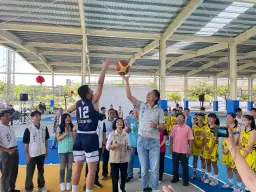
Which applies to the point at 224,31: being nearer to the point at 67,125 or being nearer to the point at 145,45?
the point at 145,45

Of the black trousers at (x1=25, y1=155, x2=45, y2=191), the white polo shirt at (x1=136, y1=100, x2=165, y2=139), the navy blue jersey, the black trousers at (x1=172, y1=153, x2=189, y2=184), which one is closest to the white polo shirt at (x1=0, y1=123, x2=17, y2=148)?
the black trousers at (x1=25, y1=155, x2=45, y2=191)

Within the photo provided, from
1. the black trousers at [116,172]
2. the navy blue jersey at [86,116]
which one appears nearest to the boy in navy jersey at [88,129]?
the navy blue jersey at [86,116]

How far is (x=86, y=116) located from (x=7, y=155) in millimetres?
1693

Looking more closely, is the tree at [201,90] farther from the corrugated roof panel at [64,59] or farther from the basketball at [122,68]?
the basketball at [122,68]

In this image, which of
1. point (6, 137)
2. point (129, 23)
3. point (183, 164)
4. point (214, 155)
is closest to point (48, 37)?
point (129, 23)

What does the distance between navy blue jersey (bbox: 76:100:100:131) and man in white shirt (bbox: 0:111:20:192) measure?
4.88 ft

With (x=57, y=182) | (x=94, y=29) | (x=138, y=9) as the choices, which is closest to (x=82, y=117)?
(x=57, y=182)

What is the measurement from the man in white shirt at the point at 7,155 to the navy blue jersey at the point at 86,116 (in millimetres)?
1488

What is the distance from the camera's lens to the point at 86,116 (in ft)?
9.53

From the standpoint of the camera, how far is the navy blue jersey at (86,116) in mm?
2908

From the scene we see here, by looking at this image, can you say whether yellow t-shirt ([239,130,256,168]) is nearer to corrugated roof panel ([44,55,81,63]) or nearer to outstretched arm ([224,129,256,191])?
outstretched arm ([224,129,256,191])

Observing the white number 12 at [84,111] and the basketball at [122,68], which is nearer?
the white number 12 at [84,111]

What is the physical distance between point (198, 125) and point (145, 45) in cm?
1098

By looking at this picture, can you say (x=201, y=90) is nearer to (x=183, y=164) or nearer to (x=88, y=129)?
(x=183, y=164)
